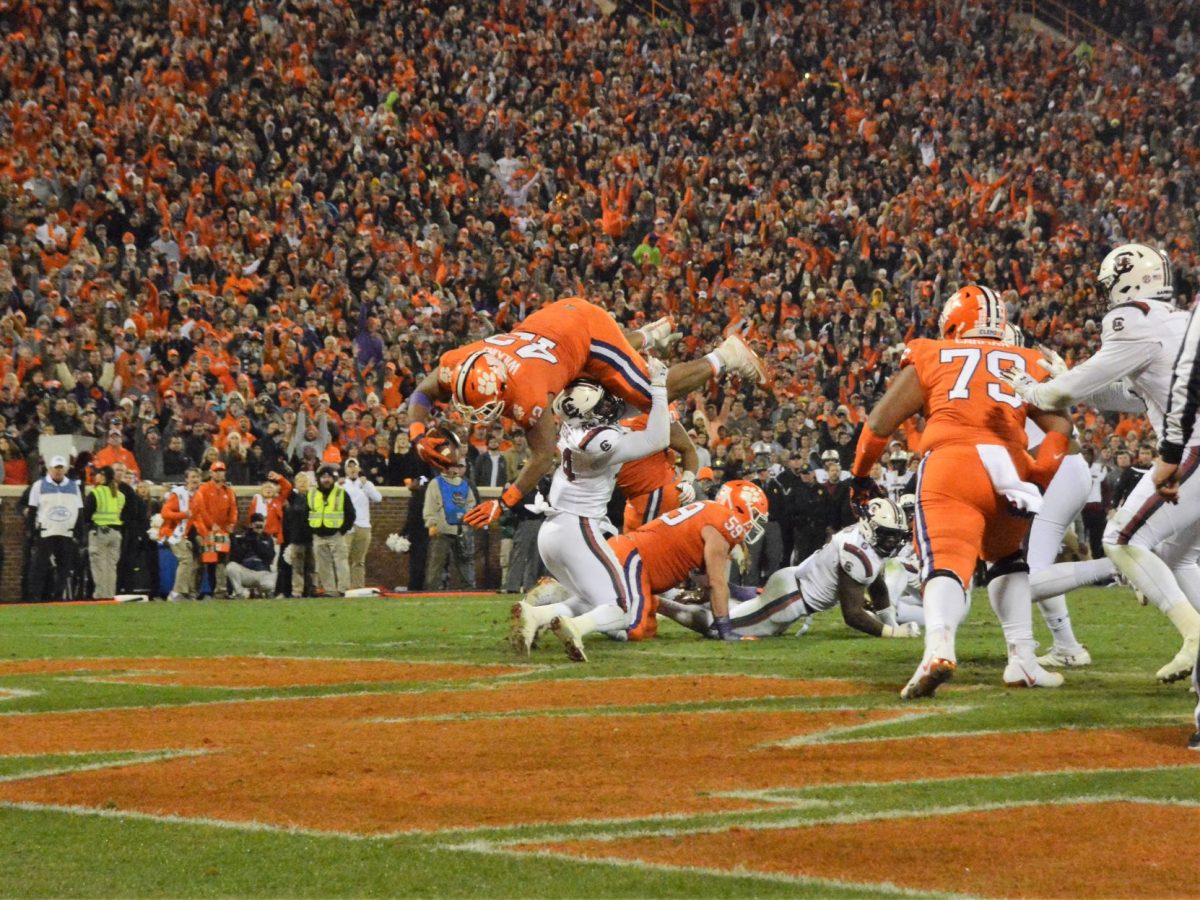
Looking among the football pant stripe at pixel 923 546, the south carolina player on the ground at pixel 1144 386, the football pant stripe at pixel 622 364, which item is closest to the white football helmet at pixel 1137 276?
the south carolina player on the ground at pixel 1144 386

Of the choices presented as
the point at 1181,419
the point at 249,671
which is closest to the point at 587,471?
the point at 249,671

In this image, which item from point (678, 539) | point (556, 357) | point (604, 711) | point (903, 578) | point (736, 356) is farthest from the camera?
point (903, 578)

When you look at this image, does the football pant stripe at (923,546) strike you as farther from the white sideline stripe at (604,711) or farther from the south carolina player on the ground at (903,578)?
the south carolina player on the ground at (903,578)

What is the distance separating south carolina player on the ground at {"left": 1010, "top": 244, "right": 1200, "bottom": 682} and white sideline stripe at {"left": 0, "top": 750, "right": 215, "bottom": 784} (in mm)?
4004

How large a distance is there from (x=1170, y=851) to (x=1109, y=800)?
742mm

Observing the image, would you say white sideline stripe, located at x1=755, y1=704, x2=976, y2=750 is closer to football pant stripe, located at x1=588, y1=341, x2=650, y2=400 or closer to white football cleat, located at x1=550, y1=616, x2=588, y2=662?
white football cleat, located at x1=550, y1=616, x2=588, y2=662

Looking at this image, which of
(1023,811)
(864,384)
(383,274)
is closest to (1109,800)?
(1023,811)

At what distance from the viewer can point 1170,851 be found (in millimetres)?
4320

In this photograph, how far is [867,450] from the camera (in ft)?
27.4

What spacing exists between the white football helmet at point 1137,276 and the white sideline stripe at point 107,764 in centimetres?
451

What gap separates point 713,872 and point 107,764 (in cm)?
271

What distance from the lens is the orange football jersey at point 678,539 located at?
11.1 meters

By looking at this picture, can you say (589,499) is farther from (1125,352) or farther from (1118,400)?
(1125,352)

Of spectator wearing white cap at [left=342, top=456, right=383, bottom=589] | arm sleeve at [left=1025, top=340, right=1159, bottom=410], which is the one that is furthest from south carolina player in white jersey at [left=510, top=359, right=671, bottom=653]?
spectator wearing white cap at [left=342, top=456, right=383, bottom=589]
